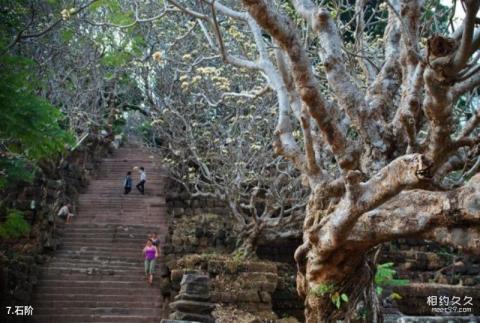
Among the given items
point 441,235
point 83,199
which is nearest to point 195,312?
point 441,235

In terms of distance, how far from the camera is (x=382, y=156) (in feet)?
17.7

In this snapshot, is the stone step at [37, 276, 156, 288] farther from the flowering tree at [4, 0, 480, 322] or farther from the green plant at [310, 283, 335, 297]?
the green plant at [310, 283, 335, 297]

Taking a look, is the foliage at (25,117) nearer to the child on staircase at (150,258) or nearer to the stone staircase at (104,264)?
the stone staircase at (104,264)

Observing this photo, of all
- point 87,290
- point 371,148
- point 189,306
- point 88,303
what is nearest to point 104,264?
point 87,290

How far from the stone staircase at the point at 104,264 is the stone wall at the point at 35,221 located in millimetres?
367

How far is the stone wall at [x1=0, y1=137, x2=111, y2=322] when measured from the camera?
11.5m

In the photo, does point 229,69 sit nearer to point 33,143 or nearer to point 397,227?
point 33,143

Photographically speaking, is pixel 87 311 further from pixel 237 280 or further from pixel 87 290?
pixel 237 280

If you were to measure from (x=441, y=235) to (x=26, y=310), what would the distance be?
9.47 metres

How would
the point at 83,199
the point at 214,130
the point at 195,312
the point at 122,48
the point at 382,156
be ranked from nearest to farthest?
1. the point at 382,156
2. the point at 195,312
3. the point at 214,130
4. the point at 122,48
5. the point at 83,199

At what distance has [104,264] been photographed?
1398cm

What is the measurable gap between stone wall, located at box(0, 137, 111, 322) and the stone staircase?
37 cm

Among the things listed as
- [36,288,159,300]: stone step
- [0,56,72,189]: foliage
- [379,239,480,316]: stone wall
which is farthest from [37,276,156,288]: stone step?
[379,239,480,316]: stone wall

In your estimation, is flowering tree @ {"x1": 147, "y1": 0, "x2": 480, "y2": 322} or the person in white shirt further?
the person in white shirt
